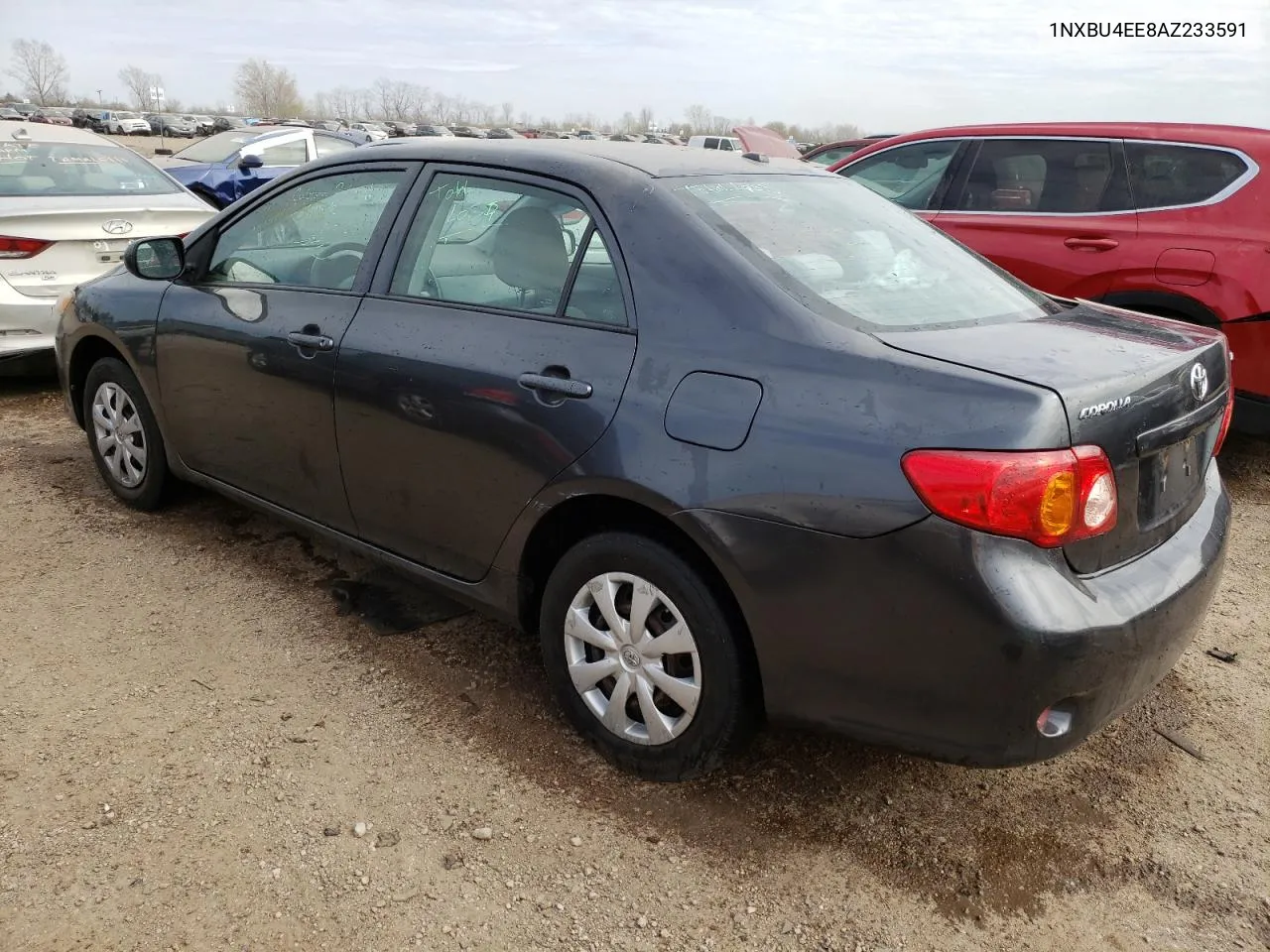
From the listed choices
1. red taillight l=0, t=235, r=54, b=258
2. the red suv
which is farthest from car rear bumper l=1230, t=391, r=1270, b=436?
red taillight l=0, t=235, r=54, b=258

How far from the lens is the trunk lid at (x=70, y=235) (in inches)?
228

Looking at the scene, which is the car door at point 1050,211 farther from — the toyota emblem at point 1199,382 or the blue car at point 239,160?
the blue car at point 239,160

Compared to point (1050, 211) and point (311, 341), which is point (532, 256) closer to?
point (311, 341)

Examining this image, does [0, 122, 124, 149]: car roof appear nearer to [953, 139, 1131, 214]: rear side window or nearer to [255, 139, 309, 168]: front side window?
[255, 139, 309, 168]: front side window

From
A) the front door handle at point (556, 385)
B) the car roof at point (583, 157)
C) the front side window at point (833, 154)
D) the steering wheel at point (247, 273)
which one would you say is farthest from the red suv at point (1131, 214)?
the front side window at point (833, 154)

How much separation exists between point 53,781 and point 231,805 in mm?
491

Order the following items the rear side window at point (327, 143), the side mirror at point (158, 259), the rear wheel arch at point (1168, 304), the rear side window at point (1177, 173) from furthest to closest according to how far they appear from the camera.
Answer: the rear side window at point (327, 143) → the rear side window at point (1177, 173) → the rear wheel arch at point (1168, 304) → the side mirror at point (158, 259)

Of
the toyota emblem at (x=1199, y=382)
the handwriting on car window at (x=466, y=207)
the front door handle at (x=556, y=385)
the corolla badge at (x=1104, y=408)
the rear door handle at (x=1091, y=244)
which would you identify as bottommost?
the rear door handle at (x=1091, y=244)

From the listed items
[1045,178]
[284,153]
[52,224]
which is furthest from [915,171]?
[284,153]

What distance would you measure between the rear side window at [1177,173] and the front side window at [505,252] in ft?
12.3

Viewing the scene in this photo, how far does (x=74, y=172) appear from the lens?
6.91 metres

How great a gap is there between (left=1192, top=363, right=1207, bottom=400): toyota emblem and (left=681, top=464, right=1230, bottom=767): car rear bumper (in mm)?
363

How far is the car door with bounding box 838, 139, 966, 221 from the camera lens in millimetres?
5984

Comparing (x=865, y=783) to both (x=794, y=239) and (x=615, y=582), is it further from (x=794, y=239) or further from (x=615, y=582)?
(x=794, y=239)
